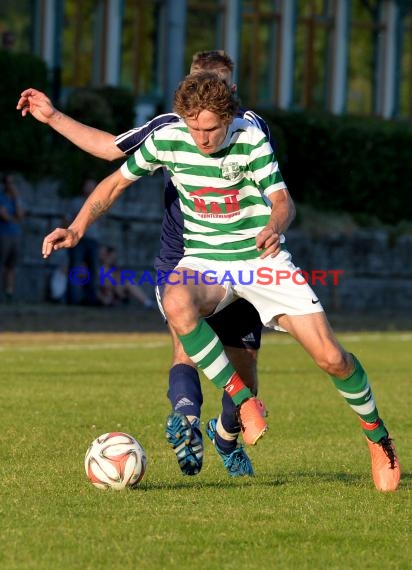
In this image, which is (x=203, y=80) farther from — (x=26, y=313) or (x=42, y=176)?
(x=42, y=176)

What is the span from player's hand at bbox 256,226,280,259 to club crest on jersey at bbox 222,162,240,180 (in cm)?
38

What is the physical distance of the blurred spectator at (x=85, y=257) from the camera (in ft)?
80.9

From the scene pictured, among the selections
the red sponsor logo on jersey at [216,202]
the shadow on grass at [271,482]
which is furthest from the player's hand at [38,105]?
the shadow on grass at [271,482]

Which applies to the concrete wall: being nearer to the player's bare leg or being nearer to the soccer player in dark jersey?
the soccer player in dark jersey

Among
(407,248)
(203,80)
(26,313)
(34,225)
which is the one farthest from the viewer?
(407,248)

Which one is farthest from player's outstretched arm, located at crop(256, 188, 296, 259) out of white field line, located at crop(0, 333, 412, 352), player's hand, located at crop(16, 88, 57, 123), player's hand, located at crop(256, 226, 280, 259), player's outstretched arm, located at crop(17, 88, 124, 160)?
white field line, located at crop(0, 333, 412, 352)

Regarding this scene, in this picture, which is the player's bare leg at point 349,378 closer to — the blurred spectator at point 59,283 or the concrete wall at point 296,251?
the blurred spectator at point 59,283

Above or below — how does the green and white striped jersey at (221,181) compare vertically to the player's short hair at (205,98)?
below

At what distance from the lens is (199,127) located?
761cm

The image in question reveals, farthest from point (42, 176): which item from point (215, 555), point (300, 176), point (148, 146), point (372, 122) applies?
point (215, 555)

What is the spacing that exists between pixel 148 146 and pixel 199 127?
18.2 inches

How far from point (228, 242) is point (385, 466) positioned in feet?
4.66

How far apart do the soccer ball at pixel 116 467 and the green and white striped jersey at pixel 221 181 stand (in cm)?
112

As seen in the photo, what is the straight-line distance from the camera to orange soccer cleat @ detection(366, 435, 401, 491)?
789 cm
